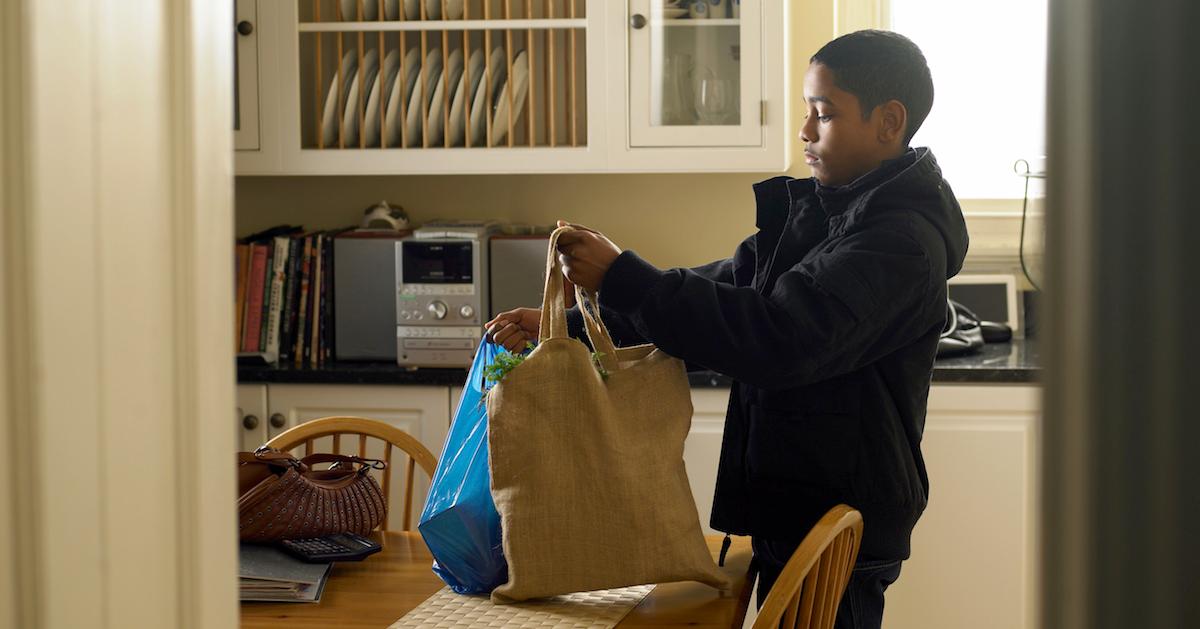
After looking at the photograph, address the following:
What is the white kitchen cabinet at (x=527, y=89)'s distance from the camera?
106 inches

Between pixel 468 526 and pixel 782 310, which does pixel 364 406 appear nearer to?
pixel 468 526

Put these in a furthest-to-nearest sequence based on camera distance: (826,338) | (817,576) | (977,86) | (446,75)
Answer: (977,86) → (446,75) → (826,338) → (817,576)

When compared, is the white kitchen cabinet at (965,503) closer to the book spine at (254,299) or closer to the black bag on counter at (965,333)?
the black bag on counter at (965,333)

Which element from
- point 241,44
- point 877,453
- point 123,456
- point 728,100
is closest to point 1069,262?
point 123,456

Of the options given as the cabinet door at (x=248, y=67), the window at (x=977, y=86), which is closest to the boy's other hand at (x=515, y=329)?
the cabinet door at (x=248, y=67)

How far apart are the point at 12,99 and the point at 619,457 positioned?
3.09ft

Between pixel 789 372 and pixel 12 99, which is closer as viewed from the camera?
pixel 12 99

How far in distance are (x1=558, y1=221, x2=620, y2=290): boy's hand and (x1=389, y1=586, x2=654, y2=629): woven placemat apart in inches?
13.3

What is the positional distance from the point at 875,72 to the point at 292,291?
1.72 m

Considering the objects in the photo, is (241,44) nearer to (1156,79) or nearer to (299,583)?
(299,583)

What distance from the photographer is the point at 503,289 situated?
2.72 meters

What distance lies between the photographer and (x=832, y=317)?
1335 mm

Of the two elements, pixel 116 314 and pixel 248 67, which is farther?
pixel 248 67

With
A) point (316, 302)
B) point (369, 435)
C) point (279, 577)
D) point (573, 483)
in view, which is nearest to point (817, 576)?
point (573, 483)
